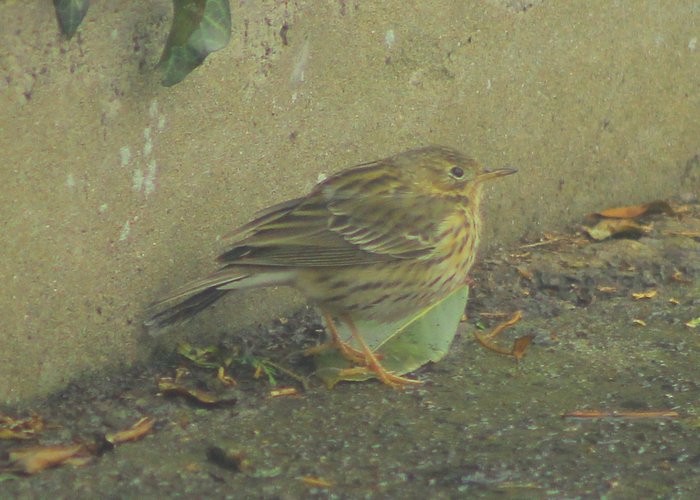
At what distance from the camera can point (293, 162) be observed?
5.71 meters

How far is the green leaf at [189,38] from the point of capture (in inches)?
198

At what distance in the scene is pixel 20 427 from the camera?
4.92 metres

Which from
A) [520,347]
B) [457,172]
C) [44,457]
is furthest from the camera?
[457,172]

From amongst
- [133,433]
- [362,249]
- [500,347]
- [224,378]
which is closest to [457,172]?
[362,249]

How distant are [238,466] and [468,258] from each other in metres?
1.58

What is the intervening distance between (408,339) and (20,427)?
5.22 feet

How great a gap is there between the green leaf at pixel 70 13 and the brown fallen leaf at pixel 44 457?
1359 millimetres

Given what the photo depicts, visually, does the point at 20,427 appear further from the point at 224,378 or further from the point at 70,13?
the point at 70,13

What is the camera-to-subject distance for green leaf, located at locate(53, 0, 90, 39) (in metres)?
4.71

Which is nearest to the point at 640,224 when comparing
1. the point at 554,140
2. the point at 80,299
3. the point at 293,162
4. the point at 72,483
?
the point at 554,140

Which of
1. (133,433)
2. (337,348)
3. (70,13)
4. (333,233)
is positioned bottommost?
(337,348)

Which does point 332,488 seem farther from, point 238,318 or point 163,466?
point 238,318

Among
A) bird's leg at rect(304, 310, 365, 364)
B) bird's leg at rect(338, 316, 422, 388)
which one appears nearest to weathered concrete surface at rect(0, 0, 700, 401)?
bird's leg at rect(304, 310, 365, 364)

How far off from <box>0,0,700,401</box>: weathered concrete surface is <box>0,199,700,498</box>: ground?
30 cm
